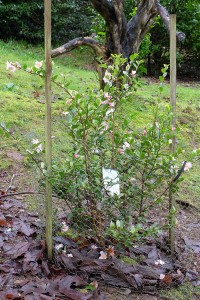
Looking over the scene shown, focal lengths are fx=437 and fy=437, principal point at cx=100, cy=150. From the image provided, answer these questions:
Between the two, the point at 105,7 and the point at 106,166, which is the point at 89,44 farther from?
the point at 106,166

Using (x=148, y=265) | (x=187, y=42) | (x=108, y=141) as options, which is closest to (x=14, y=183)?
(x=108, y=141)

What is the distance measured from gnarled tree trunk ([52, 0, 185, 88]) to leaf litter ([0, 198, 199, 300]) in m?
3.11

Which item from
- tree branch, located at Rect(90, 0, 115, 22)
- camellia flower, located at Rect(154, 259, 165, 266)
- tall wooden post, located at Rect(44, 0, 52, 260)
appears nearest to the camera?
tall wooden post, located at Rect(44, 0, 52, 260)

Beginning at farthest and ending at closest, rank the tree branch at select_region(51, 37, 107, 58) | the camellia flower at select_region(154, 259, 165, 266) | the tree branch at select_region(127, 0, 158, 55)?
1. the tree branch at select_region(127, 0, 158, 55)
2. the tree branch at select_region(51, 37, 107, 58)
3. the camellia flower at select_region(154, 259, 165, 266)

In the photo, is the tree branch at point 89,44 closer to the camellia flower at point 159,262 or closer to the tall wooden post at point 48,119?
the tall wooden post at point 48,119

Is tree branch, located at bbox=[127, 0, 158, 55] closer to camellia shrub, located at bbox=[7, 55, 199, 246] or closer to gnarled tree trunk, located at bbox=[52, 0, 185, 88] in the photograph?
gnarled tree trunk, located at bbox=[52, 0, 185, 88]

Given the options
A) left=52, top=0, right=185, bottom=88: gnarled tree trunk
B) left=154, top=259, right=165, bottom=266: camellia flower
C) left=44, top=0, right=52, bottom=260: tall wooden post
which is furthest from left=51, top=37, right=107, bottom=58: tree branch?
left=154, top=259, right=165, bottom=266: camellia flower

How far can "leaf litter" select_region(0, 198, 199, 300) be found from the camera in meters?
2.20

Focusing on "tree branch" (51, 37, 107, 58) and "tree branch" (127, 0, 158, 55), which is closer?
"tree branch" (51, 37, 107, 58)

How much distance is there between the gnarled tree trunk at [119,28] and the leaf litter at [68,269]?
3.11 metres

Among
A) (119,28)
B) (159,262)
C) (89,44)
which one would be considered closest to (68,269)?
(159,262)

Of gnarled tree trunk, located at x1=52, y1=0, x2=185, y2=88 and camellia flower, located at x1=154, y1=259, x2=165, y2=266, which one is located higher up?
gnarled tree trunk, located at x1=52, y1=0, x2=185, y2=88

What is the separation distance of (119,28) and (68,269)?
13.0 feet

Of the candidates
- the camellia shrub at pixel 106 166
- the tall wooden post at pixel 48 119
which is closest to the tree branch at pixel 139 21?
the camellia shrub at pixel 106 166
